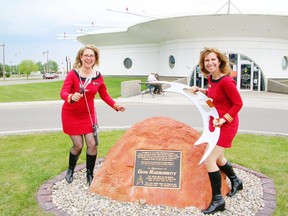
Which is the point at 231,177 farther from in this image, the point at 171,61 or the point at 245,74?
the point at 171,61

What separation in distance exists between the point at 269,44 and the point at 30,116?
2025 cm

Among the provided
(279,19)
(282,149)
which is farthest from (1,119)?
(279,19)

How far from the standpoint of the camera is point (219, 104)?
392cm

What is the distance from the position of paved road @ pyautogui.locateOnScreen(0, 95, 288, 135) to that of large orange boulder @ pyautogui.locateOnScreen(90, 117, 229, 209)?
5011mm

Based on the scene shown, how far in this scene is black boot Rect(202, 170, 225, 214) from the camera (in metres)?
3.89

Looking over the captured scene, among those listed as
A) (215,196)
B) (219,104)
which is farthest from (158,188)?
(219,104)

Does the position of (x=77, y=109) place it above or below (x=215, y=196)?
above

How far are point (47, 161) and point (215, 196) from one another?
11.6 feet

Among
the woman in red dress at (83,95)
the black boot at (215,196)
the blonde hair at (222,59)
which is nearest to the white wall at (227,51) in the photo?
the woman in red dress at (83,95)

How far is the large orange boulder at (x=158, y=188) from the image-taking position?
164 inches

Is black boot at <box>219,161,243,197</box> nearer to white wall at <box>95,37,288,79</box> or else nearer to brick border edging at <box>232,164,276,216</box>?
brick border edging at <box>232,164,276,216</box>

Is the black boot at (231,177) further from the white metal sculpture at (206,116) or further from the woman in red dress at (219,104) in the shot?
the white metal sculpture at (206,116)

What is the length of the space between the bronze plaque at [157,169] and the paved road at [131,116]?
5.16 metres

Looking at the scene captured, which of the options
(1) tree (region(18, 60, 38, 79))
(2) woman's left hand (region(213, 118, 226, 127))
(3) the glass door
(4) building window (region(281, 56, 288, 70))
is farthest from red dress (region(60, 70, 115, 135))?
(1) tree (region(18, 60, 38, 79))
